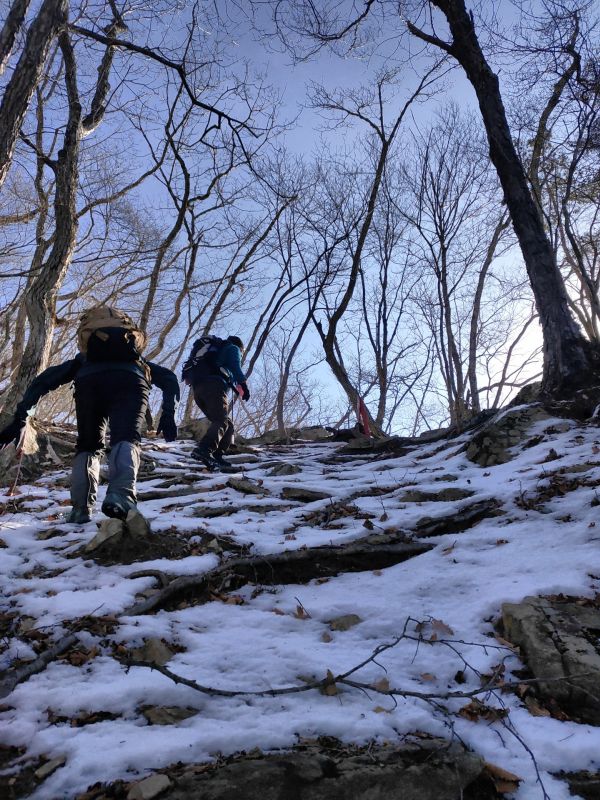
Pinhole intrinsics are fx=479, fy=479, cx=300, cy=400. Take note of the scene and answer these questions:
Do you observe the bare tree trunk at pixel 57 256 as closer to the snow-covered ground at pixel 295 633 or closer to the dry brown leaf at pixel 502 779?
the snow-covered ground at pixel 295 633

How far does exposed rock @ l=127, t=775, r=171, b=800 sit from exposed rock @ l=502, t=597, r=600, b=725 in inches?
54.2

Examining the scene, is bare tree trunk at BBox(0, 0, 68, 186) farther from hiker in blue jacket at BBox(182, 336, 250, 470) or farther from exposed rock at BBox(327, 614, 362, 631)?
exposed rock at BBox(327, 614, 362, 631)

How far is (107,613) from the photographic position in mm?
2539

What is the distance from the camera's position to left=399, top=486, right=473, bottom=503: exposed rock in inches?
173

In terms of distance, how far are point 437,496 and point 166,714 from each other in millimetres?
3277

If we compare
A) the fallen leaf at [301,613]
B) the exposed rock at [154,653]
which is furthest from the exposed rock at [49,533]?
the fallen leaf at [301,613]

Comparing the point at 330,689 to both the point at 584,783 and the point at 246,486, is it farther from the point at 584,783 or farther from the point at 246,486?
the point at 246,486

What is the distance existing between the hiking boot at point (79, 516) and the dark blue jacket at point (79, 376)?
91 cm

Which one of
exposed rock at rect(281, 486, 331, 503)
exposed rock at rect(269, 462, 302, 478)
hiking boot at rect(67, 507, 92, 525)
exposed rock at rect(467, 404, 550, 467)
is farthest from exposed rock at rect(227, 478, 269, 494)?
exposed rock at rect(467, 404, 550, 467)

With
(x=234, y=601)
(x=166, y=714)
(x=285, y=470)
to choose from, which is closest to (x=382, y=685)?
(x=166, y=714)

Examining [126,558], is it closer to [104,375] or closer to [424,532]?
[104,375]

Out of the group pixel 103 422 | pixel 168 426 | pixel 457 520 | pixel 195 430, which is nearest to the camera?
pixel 457 520

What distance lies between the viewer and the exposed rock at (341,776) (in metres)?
1.40

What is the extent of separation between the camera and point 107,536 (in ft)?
11.2
